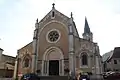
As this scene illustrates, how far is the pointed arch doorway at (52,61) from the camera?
28950 millimetres

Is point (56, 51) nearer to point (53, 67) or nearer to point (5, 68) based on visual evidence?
point (53, 67)

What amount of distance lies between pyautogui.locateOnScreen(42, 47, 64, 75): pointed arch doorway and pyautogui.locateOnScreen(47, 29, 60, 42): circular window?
1750 mm

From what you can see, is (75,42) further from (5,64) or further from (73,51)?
(5,64)

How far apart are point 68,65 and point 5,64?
17.2 m

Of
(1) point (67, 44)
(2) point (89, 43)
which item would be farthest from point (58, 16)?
(2) point (89, 43)

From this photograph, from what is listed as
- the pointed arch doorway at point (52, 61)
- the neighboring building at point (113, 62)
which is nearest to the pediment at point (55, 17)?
the pointed arch doorway at point (52, 61)

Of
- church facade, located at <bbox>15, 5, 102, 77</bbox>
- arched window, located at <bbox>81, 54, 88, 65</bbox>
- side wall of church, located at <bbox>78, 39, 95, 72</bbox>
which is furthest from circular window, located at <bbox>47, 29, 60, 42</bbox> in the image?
arched window, located at <bbox>81, 54, 88, 65</bbox>

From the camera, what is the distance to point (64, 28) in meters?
30.5

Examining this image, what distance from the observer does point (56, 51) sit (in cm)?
2966

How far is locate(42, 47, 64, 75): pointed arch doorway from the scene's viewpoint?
2895 centimetres

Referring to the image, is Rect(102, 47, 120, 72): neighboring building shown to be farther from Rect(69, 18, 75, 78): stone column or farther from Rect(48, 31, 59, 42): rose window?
Rect(48, 31, 59, 42): rose window

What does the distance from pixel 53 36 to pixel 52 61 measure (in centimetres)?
463

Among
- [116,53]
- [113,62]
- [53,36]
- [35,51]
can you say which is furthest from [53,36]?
[116,53]

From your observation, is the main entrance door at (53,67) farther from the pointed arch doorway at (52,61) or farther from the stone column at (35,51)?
the stone column at (35,51)
